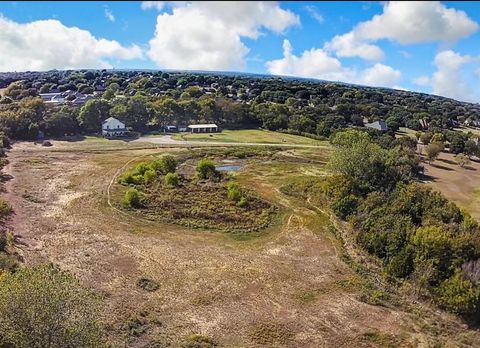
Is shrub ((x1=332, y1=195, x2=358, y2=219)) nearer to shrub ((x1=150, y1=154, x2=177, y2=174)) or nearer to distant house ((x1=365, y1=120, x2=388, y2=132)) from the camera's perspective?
→ shrub ((x1=150, y1=154, x2=177, y2=174))

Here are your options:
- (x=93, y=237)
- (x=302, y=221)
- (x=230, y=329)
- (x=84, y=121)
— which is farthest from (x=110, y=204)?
(x=84, y=121)

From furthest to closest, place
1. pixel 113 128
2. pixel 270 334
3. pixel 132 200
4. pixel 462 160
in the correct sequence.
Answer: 1. pixel 113 128
2. pixel 462 160
3. pixel 132 200
4. pixel 270 334

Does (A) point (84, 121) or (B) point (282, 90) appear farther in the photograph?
(B) point (282, 90)

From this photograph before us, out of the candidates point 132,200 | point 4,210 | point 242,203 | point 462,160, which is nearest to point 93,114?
point 132,200

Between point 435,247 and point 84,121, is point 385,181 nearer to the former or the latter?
point 435,247

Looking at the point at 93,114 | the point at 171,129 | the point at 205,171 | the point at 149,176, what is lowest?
the point at 149,176

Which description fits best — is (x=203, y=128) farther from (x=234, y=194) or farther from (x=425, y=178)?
(x=234, y=194)

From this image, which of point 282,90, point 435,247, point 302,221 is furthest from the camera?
point 282,90
